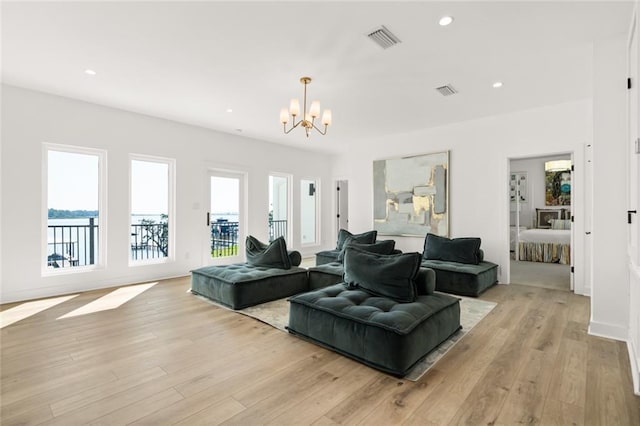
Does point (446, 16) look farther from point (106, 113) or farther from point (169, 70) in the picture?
point (106, 113)

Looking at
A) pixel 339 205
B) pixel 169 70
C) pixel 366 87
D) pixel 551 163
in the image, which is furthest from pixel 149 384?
pixel 551 163

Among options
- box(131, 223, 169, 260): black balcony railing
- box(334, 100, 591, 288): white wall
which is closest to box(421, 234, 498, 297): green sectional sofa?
box(334, 100, 591, 288): white wall

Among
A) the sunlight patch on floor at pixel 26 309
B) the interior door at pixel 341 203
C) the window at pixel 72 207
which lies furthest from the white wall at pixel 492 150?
the sunlight patch on floor at pixel 26 309

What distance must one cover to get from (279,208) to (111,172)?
3730 millimetres

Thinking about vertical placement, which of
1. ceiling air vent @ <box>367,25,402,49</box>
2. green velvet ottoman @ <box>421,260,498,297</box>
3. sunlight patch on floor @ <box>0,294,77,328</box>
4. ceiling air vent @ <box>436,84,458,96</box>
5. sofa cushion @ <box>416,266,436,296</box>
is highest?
ceiling air vent @ <box>436,84,458,96</box>

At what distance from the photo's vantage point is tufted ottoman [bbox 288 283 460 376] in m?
2.25

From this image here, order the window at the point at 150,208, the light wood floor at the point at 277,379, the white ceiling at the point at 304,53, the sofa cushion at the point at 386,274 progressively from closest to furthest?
the light wood floor at the point at 277,379
the white ceiling at the point at 304,53
the sofa cushion at the point at 386,274
the window at the point at 150,208

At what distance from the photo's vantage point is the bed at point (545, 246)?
6.84 m

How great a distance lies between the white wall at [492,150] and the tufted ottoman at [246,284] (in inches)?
118

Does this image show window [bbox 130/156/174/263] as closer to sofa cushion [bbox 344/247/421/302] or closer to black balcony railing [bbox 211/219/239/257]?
black balcony railing [bbox 211/219/239/257]

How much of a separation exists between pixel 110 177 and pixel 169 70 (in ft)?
7.55

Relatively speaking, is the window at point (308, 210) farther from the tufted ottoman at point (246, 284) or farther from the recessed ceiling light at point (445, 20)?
the recessed ceiling light at point (445, 20)

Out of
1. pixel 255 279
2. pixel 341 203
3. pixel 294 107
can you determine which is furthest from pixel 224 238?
pixel 294 107

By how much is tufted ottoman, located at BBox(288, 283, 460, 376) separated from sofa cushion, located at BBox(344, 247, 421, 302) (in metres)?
0.07
